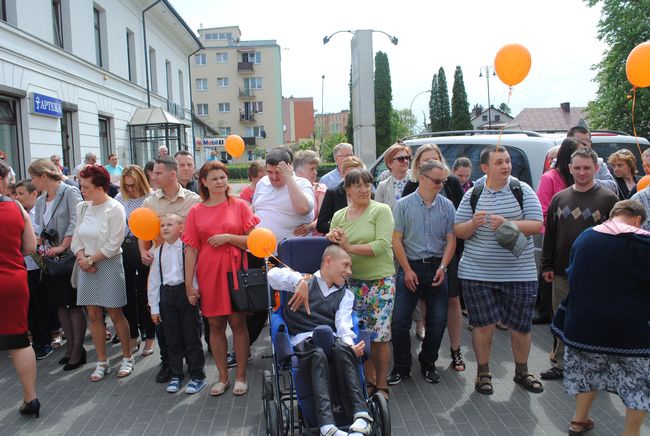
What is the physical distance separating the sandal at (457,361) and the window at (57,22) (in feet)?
46.3

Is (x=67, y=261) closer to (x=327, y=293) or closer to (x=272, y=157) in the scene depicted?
(x=272, y=157)

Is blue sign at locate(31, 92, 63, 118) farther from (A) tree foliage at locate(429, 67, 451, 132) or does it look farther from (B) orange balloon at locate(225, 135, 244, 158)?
(A) tree foliage at locate(429, 67, 451, 132)

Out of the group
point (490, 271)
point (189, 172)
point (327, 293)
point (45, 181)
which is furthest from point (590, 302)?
point (45, 181)

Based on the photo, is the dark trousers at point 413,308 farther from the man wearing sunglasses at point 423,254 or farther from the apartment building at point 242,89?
the apartment building at point 242,89

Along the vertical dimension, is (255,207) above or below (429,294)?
above

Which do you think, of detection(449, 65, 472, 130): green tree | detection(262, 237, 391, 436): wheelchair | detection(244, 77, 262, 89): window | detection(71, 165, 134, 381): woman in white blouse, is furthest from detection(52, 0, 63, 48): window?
detection(244, 77, 262, 89): window

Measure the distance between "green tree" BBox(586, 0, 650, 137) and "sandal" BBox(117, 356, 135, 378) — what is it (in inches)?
939

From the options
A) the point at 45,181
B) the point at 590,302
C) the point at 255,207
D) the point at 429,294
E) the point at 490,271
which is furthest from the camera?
the point at 45,181

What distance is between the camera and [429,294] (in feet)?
16.1

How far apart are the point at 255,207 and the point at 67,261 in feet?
6.83

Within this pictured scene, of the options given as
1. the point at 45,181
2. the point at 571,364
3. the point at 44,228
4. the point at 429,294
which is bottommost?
the point at 571,364

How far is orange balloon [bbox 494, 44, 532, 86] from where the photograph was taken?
5.01m

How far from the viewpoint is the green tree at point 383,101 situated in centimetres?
4775

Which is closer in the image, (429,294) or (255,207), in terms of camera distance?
(429,294)
